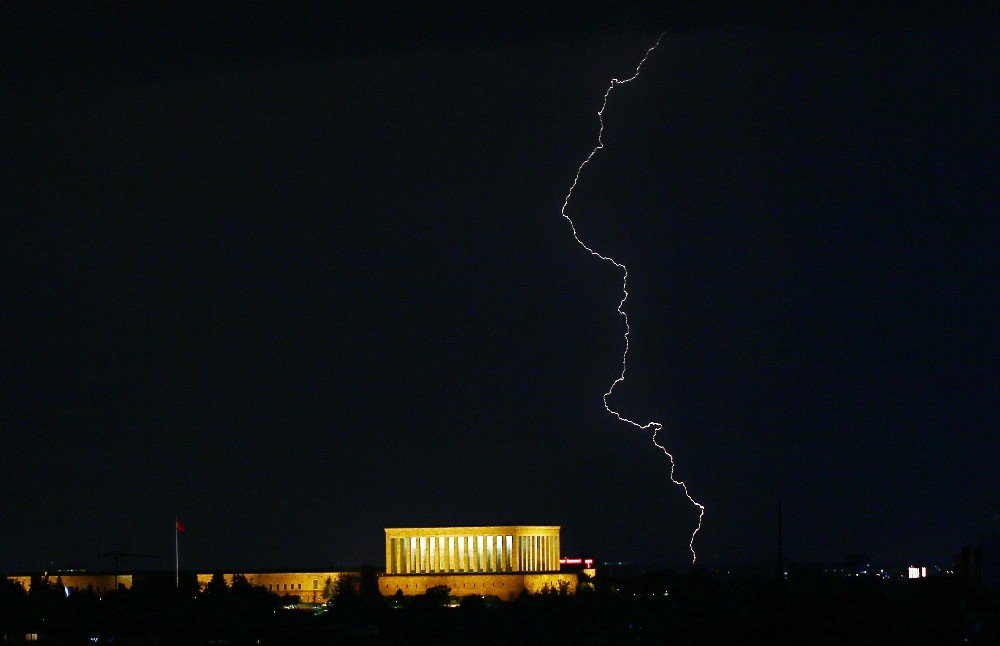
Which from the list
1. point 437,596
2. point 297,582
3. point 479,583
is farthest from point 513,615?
point 297,582

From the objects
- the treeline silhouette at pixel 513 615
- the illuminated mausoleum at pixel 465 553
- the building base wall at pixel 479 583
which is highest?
the illuminated mausoleum at pixel 465 553

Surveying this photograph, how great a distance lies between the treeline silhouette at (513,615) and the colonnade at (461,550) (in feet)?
33.7

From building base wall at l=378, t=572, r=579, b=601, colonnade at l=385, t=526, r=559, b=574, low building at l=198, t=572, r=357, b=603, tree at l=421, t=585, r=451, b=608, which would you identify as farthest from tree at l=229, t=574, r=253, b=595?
colonnade at l=385, t=526, r=559, b=574

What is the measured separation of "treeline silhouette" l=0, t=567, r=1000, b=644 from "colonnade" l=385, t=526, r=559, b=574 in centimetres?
1028

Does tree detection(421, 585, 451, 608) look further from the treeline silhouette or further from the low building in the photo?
the low building

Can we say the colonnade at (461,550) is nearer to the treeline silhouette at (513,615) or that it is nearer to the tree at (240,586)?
the treeline silhouette at (513,615)

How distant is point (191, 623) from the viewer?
125688mm

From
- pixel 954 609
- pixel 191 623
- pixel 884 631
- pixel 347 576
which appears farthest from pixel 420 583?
pixel 884 631

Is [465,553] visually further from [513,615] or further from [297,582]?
[513,615]

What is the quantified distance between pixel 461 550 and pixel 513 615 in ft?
153

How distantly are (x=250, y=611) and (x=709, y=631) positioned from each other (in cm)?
4783

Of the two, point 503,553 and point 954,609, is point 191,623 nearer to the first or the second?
point 954,609

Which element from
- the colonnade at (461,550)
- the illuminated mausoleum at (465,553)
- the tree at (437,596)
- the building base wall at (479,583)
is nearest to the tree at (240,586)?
the building base wall at (479,583)

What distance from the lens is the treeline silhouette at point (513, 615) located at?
94.7 metres
